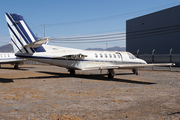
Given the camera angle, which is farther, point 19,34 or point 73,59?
point 73,59

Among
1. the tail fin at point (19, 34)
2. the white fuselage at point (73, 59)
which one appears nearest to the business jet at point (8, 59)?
the white fuselage at point (73, 59)

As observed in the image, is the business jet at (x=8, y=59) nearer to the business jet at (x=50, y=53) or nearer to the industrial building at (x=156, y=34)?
the business jet at (x=50, y=53)

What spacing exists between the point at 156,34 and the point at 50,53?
4989cm

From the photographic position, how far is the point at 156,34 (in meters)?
62.2

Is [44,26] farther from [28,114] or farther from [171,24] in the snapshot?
[28,114]

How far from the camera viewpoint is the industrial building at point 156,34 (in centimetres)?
5490

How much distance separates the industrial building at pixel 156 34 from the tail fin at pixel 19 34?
33.9 meters

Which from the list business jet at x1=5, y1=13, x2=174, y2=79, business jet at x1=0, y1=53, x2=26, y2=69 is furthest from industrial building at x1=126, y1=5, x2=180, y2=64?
business jet at x1=0, y1=53, x2=26, y2=69

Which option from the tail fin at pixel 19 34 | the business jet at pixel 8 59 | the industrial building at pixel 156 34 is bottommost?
Answer: the business jet at pixel 8 59

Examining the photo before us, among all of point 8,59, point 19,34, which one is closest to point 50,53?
point 19,34

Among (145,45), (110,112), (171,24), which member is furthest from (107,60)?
(145,45)

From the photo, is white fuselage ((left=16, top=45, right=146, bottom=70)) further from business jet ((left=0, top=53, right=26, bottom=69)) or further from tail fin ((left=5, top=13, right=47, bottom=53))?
business jet ((left=0, top=53, right=26, bottom=69))

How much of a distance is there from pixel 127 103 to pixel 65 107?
10.0 ft

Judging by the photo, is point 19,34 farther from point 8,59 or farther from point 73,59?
point 8,59
